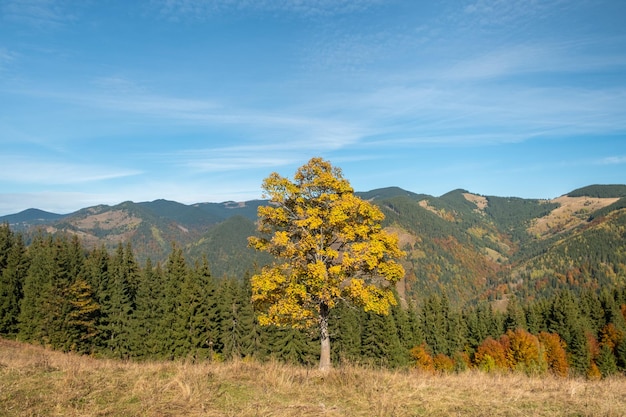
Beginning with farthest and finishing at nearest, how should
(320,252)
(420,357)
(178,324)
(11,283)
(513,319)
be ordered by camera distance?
(513,319) < (420,357) < (11,283) < (178,324) < (320,252)

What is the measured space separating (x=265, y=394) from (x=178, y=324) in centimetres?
4808

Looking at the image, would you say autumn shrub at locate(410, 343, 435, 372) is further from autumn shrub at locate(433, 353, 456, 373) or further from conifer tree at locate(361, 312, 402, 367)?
conifer tree at locate(361, 312, 402, 367)

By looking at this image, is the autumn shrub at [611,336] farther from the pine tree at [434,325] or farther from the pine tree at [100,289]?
the pine tree at [100,289]

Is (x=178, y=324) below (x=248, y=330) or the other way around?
the other way around

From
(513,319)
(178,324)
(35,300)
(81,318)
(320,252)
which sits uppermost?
(320,252)

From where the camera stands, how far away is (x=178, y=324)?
52.8 metres

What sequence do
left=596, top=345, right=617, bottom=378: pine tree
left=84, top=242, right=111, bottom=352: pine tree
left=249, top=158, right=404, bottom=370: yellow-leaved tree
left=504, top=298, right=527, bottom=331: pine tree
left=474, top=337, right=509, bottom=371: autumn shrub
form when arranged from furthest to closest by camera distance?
left=504, top=298, right=527, bottom=331: pine tree < left=474, top=337, right=509, bottom=371: autumn shrub < left=596, top=345, right=617, bottom=378: pine tree < left=84, top=242, right=111, bottom=352: pine tree < left=249, top=158, right=404, bottom=370: yellow-leaved tree

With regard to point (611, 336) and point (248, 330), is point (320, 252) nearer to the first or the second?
point (248, 330)

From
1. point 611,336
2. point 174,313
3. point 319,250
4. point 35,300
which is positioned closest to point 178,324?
point 174,313

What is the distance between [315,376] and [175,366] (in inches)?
180

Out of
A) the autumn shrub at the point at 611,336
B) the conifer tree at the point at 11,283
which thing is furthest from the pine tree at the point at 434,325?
the conifer tree at the point at 11,283

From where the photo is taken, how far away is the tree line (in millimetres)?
52469

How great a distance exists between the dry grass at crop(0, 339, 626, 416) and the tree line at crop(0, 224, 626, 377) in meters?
32.5

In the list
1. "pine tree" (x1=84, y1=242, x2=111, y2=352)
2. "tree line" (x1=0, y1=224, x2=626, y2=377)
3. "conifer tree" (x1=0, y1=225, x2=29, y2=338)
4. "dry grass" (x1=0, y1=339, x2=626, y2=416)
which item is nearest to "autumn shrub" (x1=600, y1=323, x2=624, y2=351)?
"tree line" (x1=0, y1=224, x2=626, y2=377)
